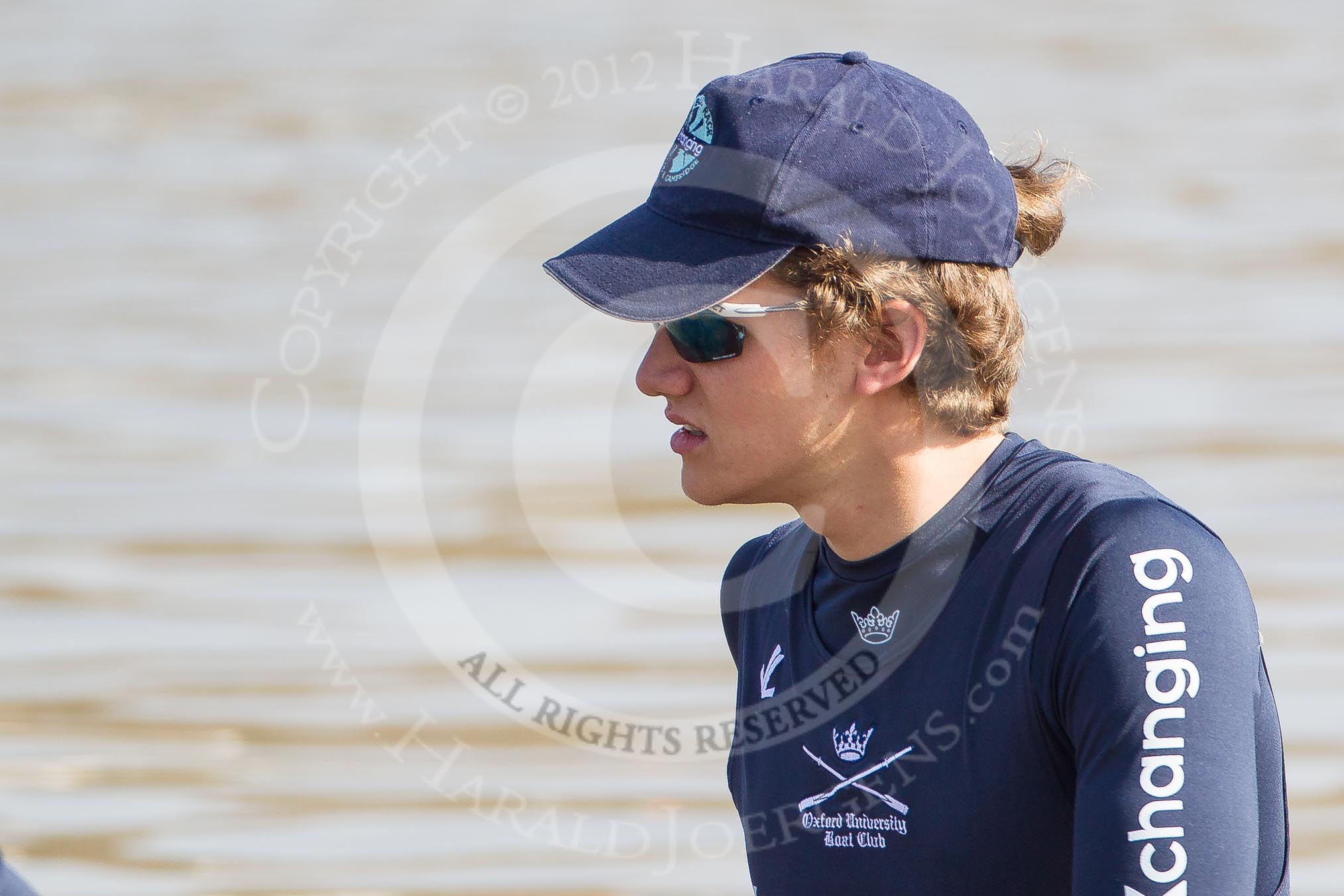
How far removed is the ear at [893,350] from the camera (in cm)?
219

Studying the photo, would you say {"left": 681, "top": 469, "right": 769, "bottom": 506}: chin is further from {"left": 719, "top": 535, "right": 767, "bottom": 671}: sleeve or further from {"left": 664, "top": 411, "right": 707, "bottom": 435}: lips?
{"left": 719, "top": 535, "right": 767, "bottom": 671}: sleeve

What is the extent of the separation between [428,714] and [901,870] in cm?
281

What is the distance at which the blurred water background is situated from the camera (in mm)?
4270

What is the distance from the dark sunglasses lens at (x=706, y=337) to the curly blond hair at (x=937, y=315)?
0.09 meters

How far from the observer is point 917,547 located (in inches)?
83.8

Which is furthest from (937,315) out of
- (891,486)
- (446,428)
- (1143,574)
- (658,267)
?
(446,428)

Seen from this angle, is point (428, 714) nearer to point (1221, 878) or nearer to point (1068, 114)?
point (1221, 878)

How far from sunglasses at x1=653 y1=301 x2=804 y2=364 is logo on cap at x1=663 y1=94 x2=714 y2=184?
183 millimetres

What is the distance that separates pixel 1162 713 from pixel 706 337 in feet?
2.48

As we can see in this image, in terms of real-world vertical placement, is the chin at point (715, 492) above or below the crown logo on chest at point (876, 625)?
above

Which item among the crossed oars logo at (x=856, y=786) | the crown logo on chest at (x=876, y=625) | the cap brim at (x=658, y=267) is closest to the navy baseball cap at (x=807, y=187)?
the cap brim at (x=658, y=267)

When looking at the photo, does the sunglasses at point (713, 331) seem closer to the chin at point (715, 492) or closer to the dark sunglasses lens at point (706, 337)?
the dark sunglasses lens at point (706, 337)

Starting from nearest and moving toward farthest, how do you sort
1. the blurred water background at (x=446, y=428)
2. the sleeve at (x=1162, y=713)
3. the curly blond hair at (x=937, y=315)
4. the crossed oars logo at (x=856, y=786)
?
the sleeve at (x=1162, y=713), the crossed oars logo at (x=856, y=786), the curly blond hair at (x=937, y=315), the blurred water background at (x=446, y=428)

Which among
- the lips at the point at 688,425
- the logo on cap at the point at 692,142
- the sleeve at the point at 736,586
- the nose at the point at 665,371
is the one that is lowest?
the sleeve at the point at 736,586
